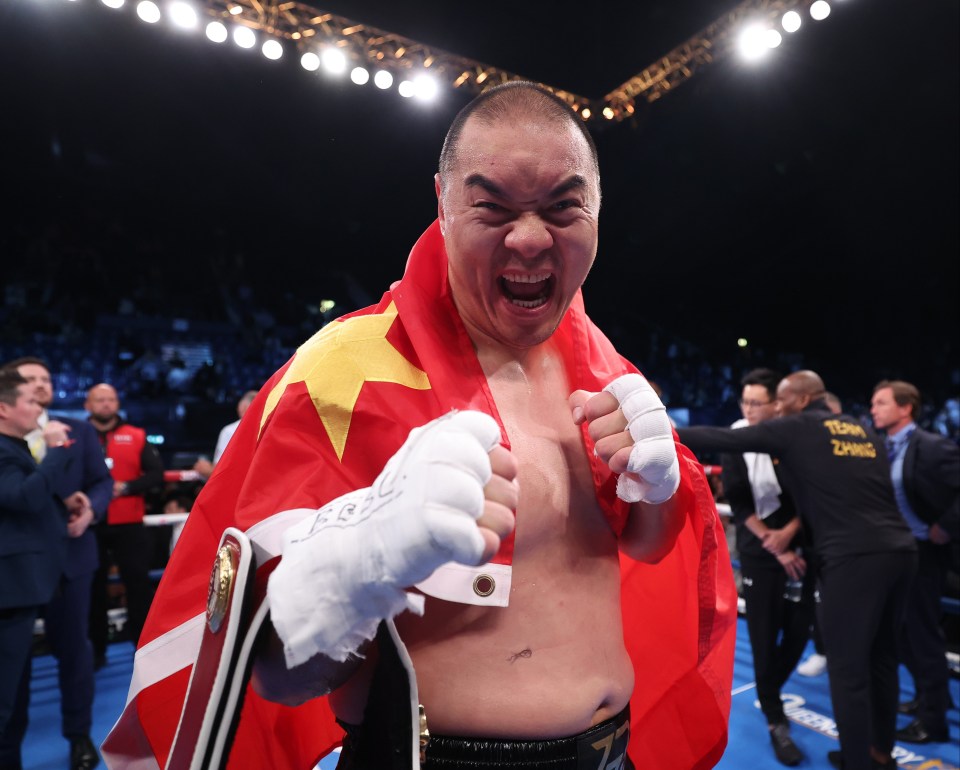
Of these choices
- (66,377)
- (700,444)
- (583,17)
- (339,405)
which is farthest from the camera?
(66,377)

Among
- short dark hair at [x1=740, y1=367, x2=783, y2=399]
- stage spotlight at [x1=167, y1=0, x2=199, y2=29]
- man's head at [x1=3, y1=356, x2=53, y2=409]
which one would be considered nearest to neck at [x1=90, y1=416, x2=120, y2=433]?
man's head at [x1=3, y1=356, x2=53, y2=409]

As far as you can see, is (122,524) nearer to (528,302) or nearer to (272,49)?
(272,49)

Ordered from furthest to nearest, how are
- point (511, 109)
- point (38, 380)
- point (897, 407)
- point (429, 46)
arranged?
point (429, 46), point (897, 407), point (38, 380), point (511, 109)

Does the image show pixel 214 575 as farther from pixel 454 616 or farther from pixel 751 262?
pixel 751 262

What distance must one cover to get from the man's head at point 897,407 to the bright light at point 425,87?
3944 millimetres

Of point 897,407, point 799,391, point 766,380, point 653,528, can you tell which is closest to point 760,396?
point 766,380

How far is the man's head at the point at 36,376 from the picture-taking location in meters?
2.58

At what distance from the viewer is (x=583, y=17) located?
4402mm

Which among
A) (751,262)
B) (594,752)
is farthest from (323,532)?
(751,262)

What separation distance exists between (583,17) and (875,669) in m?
4.10

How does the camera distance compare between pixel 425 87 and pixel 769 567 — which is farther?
pixel 425 87

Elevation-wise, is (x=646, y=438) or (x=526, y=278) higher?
(x=526, y=278)

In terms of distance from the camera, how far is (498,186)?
0.88 metres

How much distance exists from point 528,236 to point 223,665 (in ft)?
1.98
